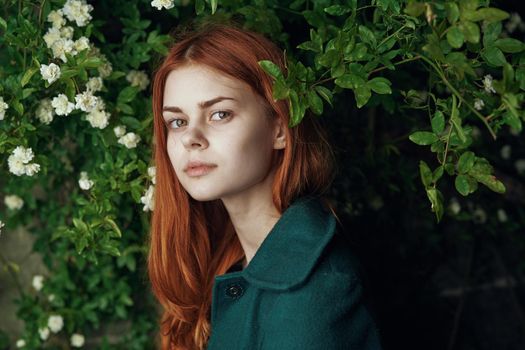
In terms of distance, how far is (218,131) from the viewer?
1896 millimetres

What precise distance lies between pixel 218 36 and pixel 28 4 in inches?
21.1

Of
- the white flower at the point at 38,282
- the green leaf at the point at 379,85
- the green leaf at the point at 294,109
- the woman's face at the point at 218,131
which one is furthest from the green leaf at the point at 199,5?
the white flower at the point at 38,282

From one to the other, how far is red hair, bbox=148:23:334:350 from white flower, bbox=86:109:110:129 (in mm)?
141

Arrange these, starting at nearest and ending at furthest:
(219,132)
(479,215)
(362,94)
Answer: (362,94), (219,132), (479,215)

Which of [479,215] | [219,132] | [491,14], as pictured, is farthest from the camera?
[479,215]

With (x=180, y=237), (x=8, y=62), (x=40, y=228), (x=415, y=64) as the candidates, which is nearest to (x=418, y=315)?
(x=415, y=64)

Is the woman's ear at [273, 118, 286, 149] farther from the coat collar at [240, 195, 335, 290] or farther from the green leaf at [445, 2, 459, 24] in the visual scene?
the green leaf at [445, 2, 459, 24]

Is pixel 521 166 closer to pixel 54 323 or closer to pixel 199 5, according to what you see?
pixel 199 5

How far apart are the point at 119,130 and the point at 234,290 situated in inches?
21.7

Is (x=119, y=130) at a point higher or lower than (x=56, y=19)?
lower

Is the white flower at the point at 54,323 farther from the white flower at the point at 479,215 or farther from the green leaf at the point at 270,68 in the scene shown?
the white flower at the point at 479,215

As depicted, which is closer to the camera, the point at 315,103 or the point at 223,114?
the point at 315,103

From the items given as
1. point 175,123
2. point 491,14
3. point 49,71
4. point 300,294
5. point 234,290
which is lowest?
point 234,290

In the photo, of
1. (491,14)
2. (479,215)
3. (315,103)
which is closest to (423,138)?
(315,103)
